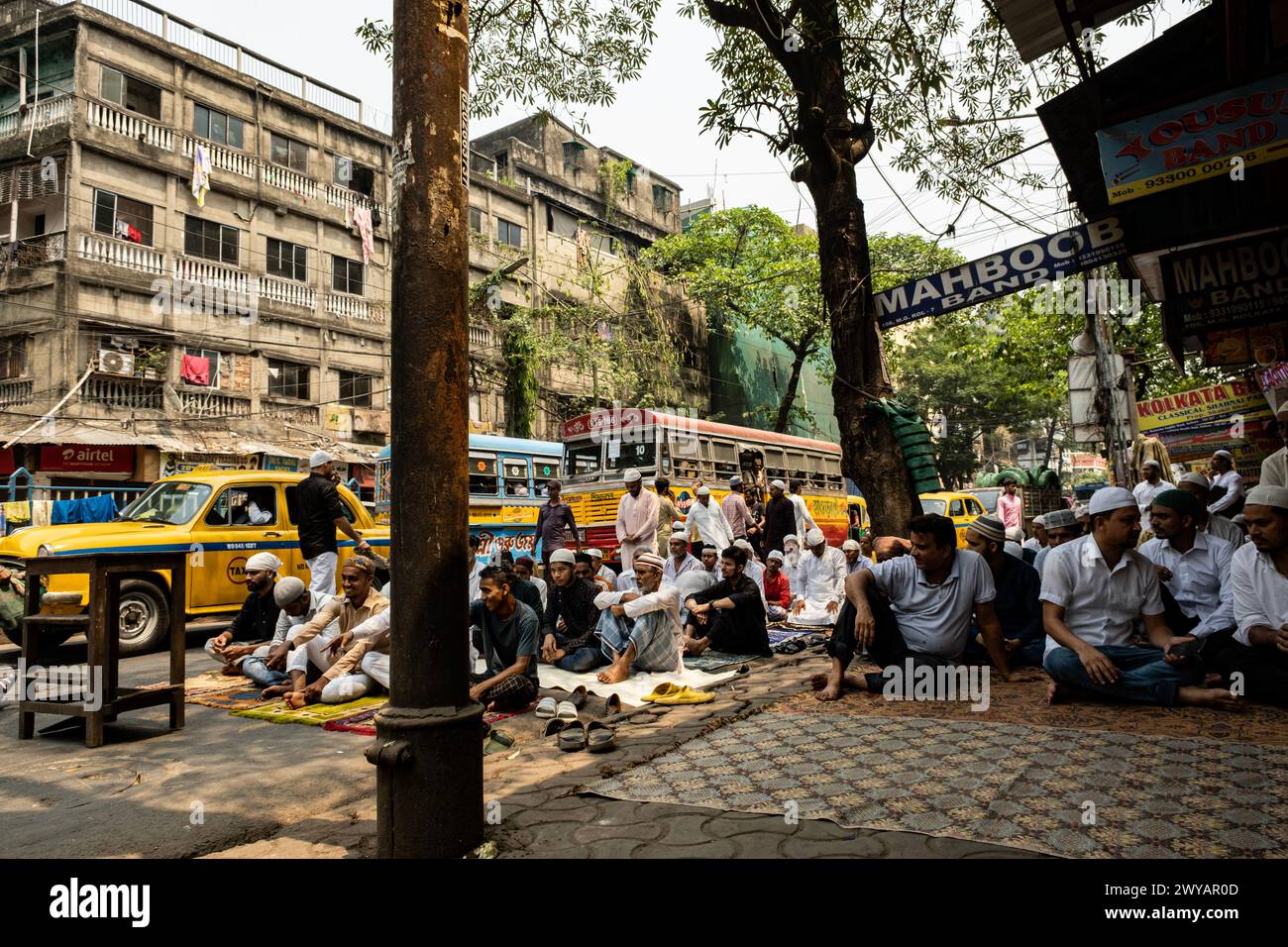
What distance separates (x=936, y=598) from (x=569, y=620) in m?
3.46

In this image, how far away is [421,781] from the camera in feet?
9.45

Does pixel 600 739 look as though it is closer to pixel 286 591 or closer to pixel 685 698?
pixel 685 698

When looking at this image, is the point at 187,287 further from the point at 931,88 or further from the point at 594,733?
the point at 594,733

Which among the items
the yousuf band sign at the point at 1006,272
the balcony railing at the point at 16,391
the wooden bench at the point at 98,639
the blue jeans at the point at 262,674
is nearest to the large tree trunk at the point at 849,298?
the yousuf band sign at the point at 1006,272

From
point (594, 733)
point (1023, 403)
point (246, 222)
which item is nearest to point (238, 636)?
point (594, 733)

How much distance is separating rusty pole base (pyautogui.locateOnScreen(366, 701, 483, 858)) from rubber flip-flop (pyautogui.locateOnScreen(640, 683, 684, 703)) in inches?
124

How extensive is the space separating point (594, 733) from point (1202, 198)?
6.02m

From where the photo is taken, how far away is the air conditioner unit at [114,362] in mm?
17906

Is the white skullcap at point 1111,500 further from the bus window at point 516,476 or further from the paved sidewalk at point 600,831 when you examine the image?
the bus window at point 516,476

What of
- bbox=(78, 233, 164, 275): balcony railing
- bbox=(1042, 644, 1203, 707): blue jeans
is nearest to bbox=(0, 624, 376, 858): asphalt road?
bbox=(1042, 644, 1203, 707): blue jeans

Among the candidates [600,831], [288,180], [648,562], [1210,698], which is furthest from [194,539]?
[288,180]

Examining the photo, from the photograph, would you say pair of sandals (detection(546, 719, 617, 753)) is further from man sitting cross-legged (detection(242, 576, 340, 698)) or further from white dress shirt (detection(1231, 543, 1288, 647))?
white dress shirt (detection(1231, 543, 1288, 647))

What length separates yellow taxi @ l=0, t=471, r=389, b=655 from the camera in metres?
8.16

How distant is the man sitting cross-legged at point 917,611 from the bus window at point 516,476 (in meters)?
12.0
